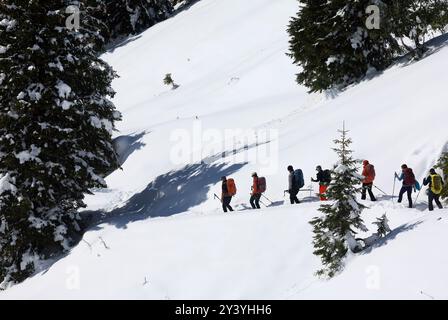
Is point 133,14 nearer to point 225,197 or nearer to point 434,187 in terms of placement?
point 225,197

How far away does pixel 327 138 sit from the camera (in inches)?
799

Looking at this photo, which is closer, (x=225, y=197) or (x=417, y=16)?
(x=225, y=197)

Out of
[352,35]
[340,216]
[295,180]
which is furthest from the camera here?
[352,35]

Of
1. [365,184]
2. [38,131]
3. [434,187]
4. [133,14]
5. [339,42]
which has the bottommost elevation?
[434,187]

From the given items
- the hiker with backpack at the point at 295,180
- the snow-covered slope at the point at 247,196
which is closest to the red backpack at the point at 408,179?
the snow-covered slope at the point at 247,196

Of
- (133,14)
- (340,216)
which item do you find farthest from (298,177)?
(133,14)

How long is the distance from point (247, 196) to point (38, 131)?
7.78 m

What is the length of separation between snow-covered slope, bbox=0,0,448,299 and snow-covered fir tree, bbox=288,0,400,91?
120 cm

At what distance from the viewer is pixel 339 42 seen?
81.3 feet

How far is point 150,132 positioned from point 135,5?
31998 mm

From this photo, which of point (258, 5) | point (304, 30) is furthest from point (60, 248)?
point (258, 5)

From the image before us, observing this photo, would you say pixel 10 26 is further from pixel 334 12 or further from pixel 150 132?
pixel 334 12

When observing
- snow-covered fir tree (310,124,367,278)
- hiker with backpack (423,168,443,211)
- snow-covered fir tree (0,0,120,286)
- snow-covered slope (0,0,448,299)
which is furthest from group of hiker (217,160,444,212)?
snow-covered fir tree (0,0,120,286)
